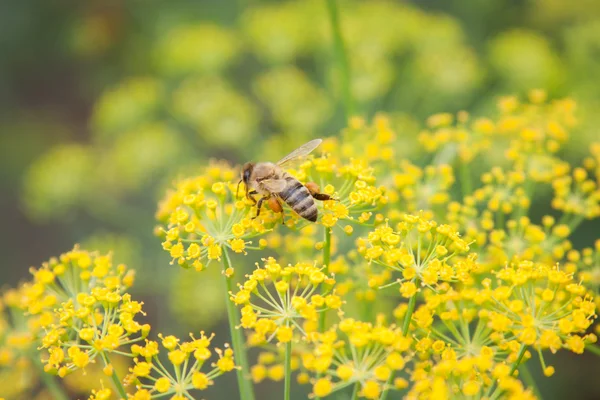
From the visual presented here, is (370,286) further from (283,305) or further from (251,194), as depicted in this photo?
(251,194)

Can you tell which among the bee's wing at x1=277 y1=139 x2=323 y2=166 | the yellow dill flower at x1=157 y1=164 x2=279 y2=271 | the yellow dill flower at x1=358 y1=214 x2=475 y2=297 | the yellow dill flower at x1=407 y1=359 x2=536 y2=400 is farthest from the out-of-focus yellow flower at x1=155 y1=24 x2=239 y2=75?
the yellow dill flower at x1=407 y1=359 x2=536 y2=400

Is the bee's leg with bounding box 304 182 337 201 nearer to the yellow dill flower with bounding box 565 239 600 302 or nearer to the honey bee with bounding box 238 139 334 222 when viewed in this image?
the honey bee with bounding box 238 139 334 222

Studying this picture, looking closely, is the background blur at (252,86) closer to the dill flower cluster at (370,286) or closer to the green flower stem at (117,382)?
the dill flower cluster at (370,286)

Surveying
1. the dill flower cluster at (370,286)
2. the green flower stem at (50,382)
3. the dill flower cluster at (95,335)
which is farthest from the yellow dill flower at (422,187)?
the green flower stem at (50,382)

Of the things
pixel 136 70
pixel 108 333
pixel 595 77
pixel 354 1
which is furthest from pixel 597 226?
pixel 136 70

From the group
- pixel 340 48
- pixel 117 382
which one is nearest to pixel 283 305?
pixel 117 382

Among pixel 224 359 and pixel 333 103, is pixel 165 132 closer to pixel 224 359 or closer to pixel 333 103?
pixel 333 103
